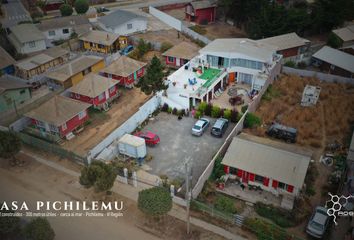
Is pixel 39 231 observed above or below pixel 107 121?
above

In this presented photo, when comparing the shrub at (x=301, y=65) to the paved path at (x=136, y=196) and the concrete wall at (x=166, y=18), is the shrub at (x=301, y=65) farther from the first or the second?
the paved path at (x=136, y=196)

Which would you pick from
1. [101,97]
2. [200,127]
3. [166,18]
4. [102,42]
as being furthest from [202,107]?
[166,18]

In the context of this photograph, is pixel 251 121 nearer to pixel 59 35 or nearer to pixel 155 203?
pixel 155 203

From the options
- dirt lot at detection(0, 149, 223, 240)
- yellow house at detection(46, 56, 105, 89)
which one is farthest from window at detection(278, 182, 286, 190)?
yellow house at detection(46, 56, 105, 89)

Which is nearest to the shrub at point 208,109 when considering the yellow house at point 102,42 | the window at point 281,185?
the window at point 281,185

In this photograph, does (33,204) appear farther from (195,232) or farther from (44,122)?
(195,232)

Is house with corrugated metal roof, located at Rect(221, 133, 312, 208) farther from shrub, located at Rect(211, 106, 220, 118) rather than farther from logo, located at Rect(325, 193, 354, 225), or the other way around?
shrub, located at Rect(211, 106, 220, 118)

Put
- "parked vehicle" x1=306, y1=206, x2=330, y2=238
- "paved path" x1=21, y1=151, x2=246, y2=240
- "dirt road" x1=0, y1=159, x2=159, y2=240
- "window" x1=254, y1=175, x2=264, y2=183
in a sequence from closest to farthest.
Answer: "parked vehicle" x1=306, y1=206, x2=330, y2=238
"paved path" x1=21, y1=151, x2=246, y2=240
"dirt road" x1=0, y1=159, x2=159, y2=240
"window" x1=254, y1=175, x2=264, y2=183
